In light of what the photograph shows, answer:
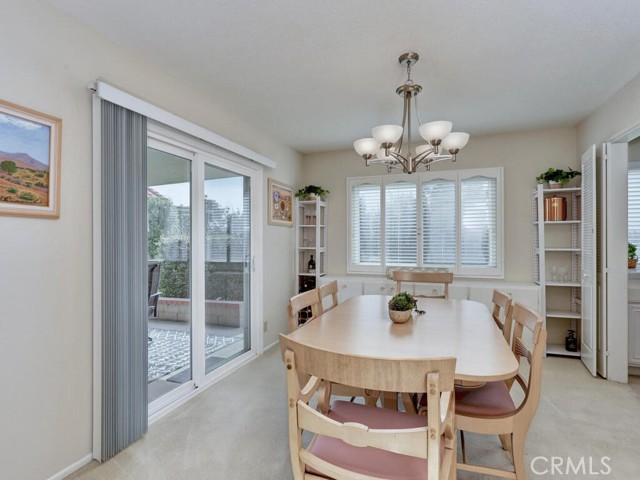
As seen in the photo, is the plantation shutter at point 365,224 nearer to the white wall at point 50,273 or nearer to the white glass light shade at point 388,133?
the white glass light shade at point 388,133

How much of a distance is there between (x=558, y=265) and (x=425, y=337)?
2.95m

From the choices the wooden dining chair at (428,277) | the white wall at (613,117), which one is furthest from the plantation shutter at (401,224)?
the white wall at (613,117)

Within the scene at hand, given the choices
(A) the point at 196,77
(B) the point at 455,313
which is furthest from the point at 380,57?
(B) the point at 455,313

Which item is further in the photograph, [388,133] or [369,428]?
[388,133]

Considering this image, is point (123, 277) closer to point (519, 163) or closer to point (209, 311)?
point (209, 311)

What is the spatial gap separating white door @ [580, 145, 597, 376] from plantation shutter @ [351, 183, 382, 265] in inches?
83.4

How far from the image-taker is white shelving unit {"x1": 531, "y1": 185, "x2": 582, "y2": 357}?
139 inches

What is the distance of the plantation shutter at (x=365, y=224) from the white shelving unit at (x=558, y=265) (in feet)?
5.77

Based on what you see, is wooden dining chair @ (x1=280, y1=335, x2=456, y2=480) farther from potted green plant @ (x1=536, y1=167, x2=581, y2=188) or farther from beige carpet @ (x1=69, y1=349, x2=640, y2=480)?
potted green plant @ (x1=536, y1=167, x2=581, y2=188)

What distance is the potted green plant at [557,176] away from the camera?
11.3ft

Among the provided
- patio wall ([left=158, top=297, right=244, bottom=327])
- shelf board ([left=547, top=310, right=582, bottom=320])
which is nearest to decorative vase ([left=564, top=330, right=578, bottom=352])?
shelf board ([left=547, top=310, right=582, bottom=320])

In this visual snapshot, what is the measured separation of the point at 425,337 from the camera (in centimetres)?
171

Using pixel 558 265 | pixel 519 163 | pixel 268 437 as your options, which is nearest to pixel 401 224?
pixel 519 163

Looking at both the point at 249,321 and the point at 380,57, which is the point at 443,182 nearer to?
the point at 380,57
